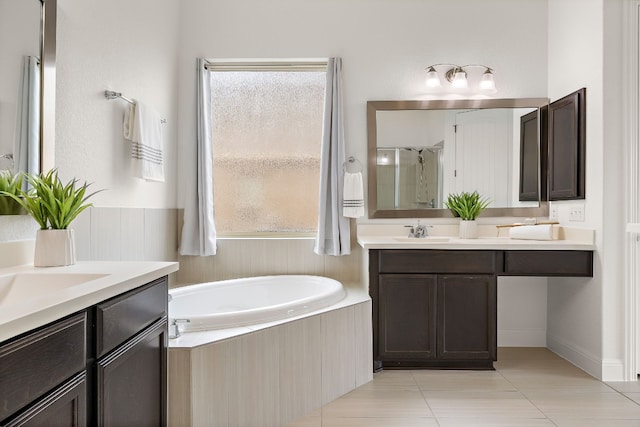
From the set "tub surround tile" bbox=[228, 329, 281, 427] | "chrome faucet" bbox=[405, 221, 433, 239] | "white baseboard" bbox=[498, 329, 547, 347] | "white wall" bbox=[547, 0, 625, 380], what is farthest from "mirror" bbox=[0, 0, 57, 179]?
"white baseboard" bbox=[498, 329, 547, 347]

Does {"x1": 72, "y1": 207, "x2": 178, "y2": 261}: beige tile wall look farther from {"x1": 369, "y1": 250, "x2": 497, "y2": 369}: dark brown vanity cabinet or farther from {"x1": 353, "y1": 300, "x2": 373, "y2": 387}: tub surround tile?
{"x1": 369, "y1": 250, "x2": 497, "y2": 369}: dark brown vanity cabinet

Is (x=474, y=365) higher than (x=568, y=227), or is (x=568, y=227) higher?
(x=568, y=227)

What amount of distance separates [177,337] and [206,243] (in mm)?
1385

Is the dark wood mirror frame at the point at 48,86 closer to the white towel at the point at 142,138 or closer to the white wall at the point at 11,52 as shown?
the white wall at the point at 11,52

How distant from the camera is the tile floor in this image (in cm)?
222

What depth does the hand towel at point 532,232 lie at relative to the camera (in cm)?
297

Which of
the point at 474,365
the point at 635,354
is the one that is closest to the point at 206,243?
the point at 474,365

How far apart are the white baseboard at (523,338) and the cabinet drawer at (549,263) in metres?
0.83

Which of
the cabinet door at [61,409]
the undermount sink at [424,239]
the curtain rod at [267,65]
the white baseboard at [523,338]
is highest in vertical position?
the curtain rod at [267,65]

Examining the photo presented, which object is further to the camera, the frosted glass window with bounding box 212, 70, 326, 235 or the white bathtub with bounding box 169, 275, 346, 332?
the frosted glass window with bounding box 212, 70, 326, 235

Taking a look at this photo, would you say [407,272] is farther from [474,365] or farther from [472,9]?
[472,9]

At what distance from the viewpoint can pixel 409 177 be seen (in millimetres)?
3434

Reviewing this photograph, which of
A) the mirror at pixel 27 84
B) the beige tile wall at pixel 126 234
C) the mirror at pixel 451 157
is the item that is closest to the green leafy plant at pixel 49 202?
the mirror at pixel 27 84

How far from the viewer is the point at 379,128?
135 inches
